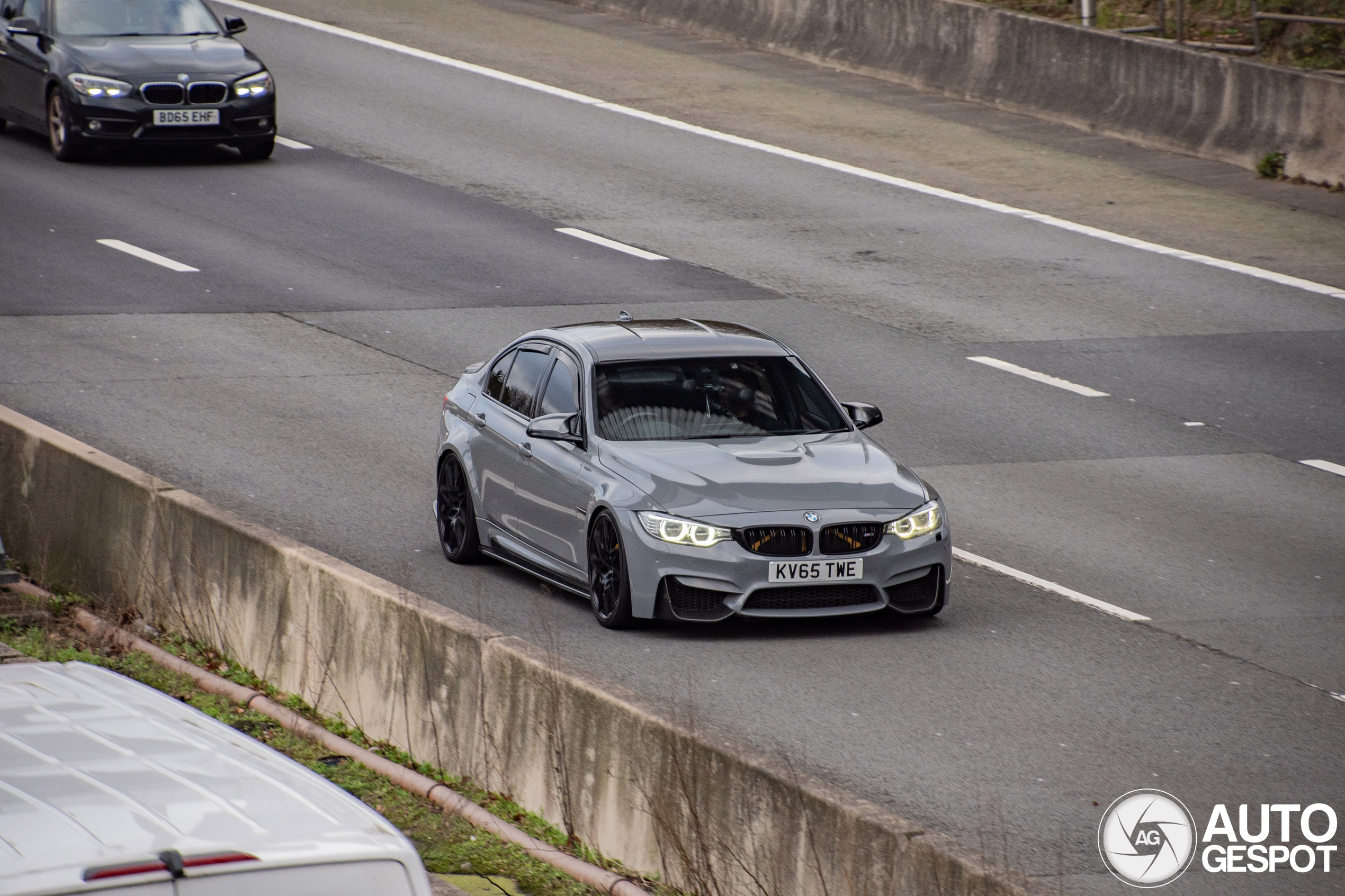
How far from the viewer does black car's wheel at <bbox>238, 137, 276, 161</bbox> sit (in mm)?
23516

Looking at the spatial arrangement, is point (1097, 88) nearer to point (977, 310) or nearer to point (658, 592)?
point (977, 310)

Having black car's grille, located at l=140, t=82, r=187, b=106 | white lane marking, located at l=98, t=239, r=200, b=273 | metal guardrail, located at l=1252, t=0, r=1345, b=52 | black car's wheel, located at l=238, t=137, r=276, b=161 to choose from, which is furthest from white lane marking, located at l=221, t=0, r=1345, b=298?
white lane marking, located at l=98, t=239, r=200, b=273

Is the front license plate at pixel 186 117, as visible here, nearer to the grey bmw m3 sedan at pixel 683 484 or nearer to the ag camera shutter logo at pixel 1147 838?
the grey bmw m3 sedan at pixel 683 484

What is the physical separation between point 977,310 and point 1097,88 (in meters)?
8.17

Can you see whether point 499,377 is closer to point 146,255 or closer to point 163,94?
point 146,255

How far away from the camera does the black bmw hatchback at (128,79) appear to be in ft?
74.2

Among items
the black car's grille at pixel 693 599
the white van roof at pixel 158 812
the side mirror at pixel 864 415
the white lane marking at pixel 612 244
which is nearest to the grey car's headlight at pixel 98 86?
the white lane marking at pixel 612 244

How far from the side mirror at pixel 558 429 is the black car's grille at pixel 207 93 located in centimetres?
1350

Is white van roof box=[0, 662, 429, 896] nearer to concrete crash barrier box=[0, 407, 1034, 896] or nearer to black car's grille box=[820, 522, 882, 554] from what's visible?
concrete crash barrier box=[0, 407, 1034, 896]

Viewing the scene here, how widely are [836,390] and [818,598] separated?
5431mm

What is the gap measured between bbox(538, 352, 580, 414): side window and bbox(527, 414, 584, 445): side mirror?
147 mm

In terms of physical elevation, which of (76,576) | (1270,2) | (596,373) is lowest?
(76,576)

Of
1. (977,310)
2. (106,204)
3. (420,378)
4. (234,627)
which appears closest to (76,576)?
(234,627)

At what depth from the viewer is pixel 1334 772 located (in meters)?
8.23
